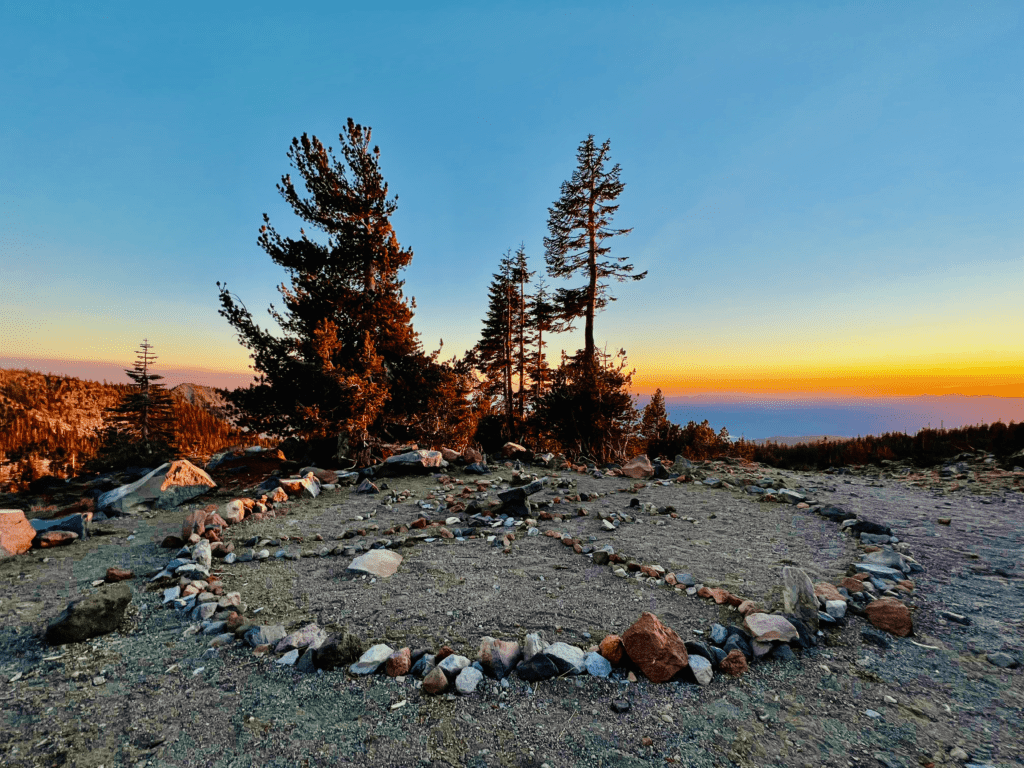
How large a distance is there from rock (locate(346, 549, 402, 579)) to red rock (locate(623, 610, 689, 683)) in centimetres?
281

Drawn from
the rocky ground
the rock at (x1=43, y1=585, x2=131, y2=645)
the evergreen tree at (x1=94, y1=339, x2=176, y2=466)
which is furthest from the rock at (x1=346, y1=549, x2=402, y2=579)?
the evergreen tree at (x1=94, y1=339, x2=176, y2=466)

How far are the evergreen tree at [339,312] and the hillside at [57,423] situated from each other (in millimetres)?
7709

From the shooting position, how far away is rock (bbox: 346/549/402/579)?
15.1 feet

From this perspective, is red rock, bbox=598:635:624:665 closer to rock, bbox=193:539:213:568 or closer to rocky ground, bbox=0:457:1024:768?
rocky ground, bbox=0:457:1024:768

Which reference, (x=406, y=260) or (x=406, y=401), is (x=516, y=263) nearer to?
(x=406, y=260)

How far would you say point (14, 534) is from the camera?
5.64 meters

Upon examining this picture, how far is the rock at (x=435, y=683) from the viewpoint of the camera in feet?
8.63

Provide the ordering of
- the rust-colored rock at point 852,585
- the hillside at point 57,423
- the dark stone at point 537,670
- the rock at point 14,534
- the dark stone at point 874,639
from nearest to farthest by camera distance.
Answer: the dark stone at point 537,670
the dark stone at point 874,639
the rust-colored rock at point 852,585
the rock at point 14,534
the hillside at point 57,423

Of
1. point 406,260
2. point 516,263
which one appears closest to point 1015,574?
point 406,260

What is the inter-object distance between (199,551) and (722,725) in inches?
231

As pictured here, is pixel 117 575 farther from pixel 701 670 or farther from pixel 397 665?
pixel 701 670

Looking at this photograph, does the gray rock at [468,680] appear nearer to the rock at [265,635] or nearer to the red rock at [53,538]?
the rock at [265,635]

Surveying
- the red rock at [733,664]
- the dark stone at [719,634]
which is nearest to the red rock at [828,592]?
the dark stone at [719,634]

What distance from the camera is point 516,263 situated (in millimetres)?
26766
